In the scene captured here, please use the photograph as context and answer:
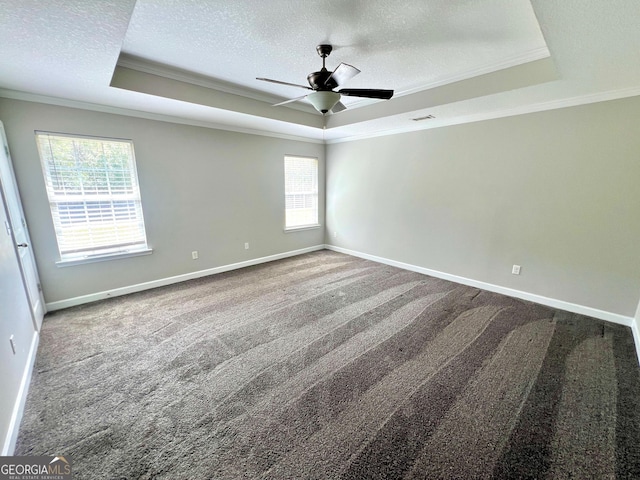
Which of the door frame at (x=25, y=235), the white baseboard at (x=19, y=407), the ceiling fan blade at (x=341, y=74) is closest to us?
the white baseboard at (x=19, y=407)

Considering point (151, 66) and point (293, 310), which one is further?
point (293, 310)

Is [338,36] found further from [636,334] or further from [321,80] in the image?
[636,334]

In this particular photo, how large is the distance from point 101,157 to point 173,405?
9.88ft

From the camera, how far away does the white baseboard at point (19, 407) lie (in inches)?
55.5

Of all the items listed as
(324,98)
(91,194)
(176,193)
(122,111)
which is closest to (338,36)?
(324,98)

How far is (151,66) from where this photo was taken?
258cm

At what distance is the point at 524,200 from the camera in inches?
129

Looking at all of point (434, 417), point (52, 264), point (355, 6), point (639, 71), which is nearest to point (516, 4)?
point (355, 6)

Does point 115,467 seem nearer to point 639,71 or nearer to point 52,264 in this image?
point 52,264

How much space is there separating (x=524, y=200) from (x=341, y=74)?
2809 mm

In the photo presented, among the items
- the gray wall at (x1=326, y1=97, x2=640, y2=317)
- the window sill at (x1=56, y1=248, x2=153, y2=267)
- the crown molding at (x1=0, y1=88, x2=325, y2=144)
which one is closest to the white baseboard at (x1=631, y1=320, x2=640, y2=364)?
the gray wall at (x1=326, y1=97, x2=640, y2=317)

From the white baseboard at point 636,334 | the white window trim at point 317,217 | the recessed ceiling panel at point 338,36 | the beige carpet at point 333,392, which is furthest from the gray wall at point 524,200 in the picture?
the recessed ceiling panel at point 338,36

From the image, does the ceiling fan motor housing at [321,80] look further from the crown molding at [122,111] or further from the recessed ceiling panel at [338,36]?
the crown molding at [122,111]

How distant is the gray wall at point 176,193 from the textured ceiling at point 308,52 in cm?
24
